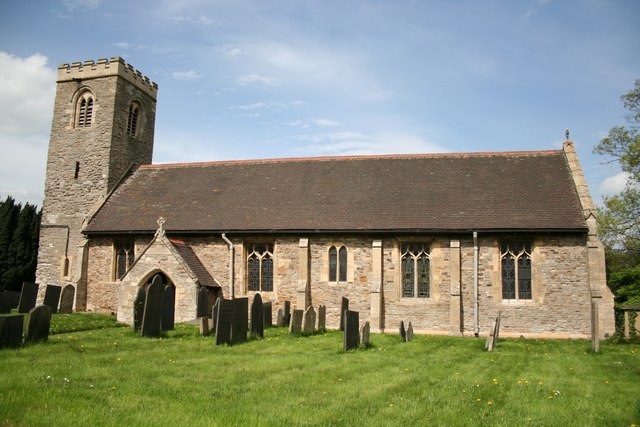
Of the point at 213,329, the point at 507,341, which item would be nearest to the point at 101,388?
the point at 213,329

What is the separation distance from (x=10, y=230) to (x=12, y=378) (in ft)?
102

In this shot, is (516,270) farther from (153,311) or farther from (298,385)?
(298,385)

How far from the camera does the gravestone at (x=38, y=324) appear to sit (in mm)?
12164

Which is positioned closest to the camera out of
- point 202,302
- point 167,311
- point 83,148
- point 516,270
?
point 167,311

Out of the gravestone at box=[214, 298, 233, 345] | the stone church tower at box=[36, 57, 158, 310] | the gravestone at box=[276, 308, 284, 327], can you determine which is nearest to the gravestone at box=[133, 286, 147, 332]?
the gravestone at box=[214, 298, 233, 345]

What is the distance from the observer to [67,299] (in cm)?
2266

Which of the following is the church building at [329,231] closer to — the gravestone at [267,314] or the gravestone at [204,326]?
the gravestone at [267,314]

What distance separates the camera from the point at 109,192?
26312mm

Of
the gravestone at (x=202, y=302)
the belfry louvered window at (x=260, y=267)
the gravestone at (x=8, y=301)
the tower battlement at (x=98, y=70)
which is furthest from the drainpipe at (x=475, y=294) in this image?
the tower battlement at (x=98, y=70)

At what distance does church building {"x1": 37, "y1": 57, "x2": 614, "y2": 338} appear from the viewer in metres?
20.1

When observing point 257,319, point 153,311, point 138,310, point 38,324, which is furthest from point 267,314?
point 38,324

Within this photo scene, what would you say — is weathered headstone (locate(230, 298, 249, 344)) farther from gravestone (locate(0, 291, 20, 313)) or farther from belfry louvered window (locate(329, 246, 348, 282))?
gravestone (locate(0, 291, 20, 313))

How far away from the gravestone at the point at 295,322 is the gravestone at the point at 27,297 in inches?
408

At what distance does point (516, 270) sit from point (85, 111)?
2131cm
